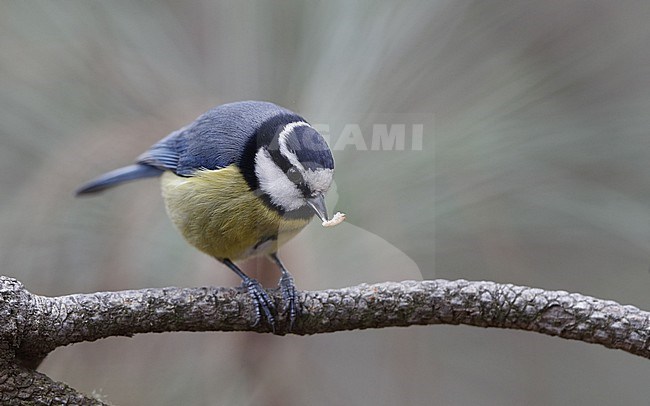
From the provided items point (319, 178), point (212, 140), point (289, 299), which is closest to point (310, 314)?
point (289, 299)

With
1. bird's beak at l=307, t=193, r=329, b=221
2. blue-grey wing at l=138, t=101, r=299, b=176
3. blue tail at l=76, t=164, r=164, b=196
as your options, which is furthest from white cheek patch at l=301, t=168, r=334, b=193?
blue tail at l=76, t=164, r=164, b=196

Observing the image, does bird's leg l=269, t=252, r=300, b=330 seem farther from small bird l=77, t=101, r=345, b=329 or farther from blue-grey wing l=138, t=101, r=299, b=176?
blue-grey wing l=138, t=101, r=299, b=176

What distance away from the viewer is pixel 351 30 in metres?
0.88

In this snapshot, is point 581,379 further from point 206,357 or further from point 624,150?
point 206,357

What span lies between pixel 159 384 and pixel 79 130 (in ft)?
1.14

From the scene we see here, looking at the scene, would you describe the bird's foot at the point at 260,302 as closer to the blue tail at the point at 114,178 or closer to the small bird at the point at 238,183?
the small bird at the point at 238,183

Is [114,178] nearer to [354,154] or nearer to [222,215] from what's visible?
[222,215]

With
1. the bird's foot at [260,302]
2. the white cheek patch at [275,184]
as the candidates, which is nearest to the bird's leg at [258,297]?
the bird's foot at [260,302]

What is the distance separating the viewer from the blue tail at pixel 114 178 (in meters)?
0.90

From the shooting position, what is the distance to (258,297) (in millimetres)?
825

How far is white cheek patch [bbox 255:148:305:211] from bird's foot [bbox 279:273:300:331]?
104mm

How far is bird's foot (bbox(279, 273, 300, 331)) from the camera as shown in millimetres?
784

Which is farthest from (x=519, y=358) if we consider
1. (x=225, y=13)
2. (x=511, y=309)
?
(x=225, y=13)

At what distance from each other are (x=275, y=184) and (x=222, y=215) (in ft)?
0.57
